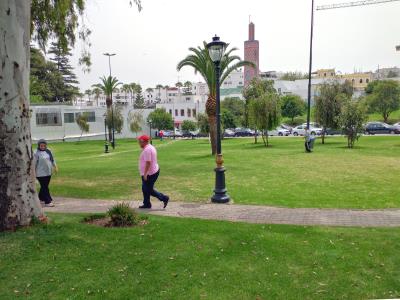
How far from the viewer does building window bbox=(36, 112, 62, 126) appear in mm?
57750

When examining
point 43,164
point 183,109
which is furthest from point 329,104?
point 183,109

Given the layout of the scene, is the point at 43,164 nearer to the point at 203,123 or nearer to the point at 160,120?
the point at 203,123

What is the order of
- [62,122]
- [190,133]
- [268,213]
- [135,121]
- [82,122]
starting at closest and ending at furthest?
[268,213] < [82,122] < [62,122] < [190,133] < [135,121]

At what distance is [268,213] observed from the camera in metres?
8.11

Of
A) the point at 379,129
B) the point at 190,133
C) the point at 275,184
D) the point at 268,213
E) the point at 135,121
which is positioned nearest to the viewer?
the point at 268,213

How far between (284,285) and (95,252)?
267 centimetres

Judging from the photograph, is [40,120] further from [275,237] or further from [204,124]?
[275,237]

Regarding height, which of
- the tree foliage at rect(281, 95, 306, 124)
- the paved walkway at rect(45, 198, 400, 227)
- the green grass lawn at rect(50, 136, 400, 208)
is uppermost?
the tree foliage at rect(281, 95, 306, 124)

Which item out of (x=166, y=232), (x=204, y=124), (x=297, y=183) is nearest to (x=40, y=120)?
(x=204, y=124)

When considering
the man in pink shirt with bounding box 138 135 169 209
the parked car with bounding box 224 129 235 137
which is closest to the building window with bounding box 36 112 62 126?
the parked car with bounding box 224 129 235 137

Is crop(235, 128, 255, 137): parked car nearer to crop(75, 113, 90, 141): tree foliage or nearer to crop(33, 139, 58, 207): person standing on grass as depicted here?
crop(75, 113, 90, 141): tree foliage

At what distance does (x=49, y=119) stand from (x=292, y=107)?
44021 millimetres

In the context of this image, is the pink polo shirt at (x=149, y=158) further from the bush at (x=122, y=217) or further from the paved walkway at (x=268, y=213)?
the bush at (x=122, y=217)

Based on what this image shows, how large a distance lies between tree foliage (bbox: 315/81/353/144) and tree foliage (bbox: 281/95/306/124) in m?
41.1
